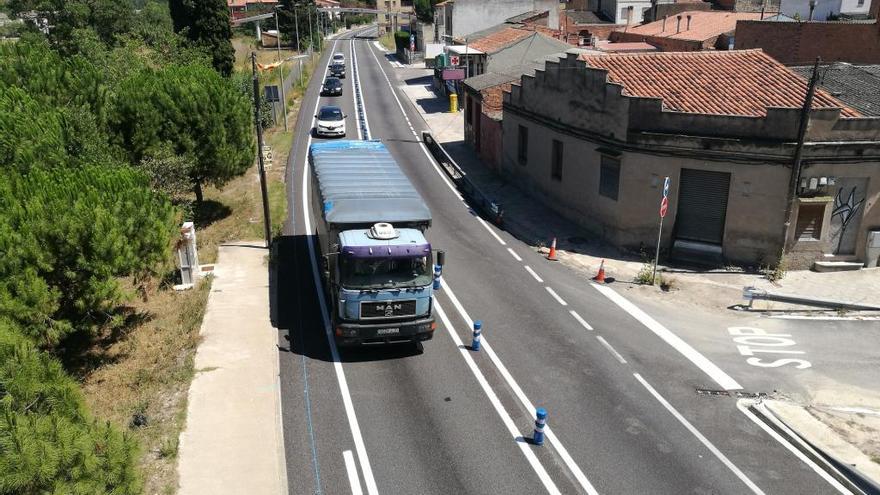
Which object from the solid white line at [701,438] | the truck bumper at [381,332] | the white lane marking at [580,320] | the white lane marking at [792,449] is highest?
the truck bumper at [381,332]

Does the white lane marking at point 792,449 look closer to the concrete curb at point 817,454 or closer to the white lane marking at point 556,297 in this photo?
the concrete curb at point 817,454

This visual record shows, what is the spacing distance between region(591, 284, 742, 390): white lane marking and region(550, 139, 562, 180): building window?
27.8ft

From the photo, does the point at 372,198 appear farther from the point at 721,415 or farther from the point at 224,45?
the point at 224,45

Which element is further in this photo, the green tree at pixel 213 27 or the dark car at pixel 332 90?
the green tree at pixel 213 27

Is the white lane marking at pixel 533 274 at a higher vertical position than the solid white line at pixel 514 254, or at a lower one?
lower

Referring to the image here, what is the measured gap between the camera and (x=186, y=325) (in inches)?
779

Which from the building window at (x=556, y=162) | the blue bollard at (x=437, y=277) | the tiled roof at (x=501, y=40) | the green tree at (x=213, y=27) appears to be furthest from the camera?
the green tree at (x=213, y=27)

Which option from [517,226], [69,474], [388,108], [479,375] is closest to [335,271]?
[479,375]

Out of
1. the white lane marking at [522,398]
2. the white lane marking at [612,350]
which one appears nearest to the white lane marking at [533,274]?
the white lane marking at [522,398]

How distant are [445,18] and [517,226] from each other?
53.6m

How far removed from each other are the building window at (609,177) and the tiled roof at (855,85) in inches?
375

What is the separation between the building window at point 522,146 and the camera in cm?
3356

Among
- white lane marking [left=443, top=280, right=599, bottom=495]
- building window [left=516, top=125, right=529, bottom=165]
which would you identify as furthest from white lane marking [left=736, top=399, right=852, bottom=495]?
building window [left=516, top=125, right=529, bottom=165]

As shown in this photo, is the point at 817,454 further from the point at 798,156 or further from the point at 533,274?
the point at 798,156
